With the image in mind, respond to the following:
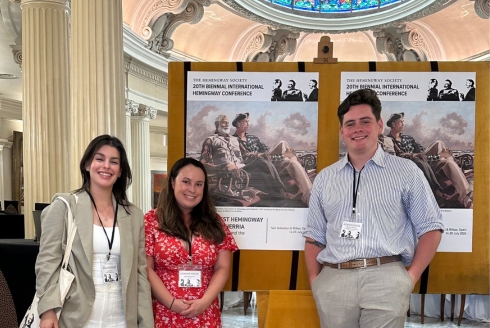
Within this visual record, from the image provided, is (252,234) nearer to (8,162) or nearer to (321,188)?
(321,188)

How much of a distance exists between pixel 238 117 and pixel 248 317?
14.5ft

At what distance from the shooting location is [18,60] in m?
11.2

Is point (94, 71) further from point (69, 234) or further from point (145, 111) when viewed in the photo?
point (145, 111)

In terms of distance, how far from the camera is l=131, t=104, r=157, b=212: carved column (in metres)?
14.8

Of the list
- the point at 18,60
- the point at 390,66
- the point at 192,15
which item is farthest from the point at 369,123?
the point at 192,15

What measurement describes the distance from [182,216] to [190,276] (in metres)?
0.36

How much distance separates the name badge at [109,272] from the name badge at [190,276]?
0.42 metres

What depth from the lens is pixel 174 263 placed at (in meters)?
2.98

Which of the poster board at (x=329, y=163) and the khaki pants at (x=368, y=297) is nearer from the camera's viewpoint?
the khaki pants at (x=368, y=297)

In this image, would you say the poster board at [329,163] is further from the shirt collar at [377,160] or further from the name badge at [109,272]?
the name badge at [109,272]

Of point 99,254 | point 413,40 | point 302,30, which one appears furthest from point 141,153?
point 99,254

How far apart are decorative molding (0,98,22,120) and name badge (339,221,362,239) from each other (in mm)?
14866

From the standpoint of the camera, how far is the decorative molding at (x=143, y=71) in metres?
13.4

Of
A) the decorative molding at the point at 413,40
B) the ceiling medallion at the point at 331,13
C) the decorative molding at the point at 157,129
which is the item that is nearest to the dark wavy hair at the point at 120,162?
the ceiling medallion at the point at 331,13
